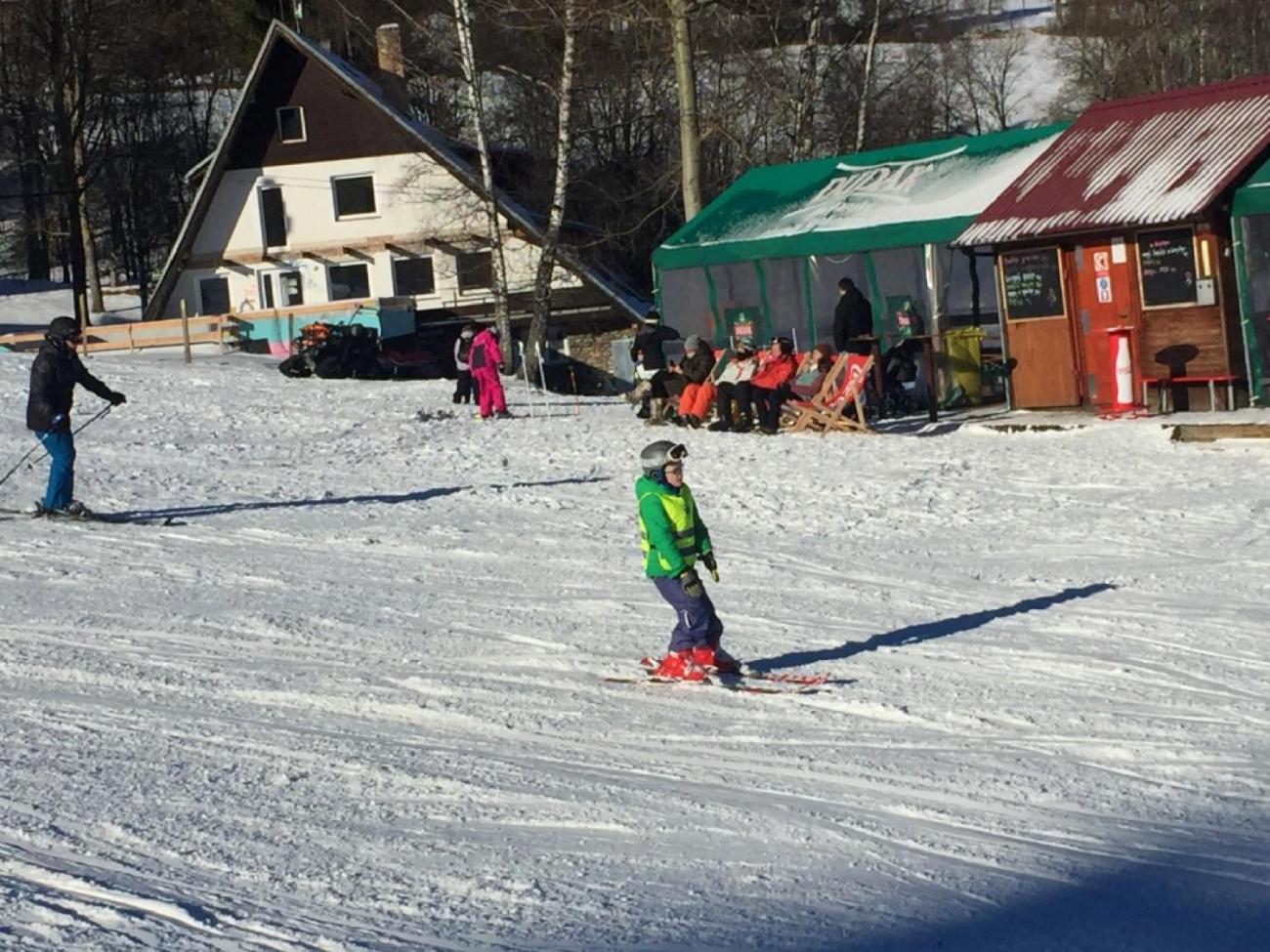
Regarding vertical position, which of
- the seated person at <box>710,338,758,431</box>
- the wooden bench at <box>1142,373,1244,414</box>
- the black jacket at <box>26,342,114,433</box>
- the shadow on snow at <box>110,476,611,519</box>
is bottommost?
the shadow on snow at <box>110,476,611,519</box>

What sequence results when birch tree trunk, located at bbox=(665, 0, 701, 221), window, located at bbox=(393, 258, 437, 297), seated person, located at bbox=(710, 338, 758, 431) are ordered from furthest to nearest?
1. window, located at bbox=(393, 258, 437, 297)
2. birch tree trunk, located at bbox=(665, 0, 701, 221)
3. seated person, located at bbox=(710, 338, 758, 431)

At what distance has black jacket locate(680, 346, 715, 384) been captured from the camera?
23156 mm

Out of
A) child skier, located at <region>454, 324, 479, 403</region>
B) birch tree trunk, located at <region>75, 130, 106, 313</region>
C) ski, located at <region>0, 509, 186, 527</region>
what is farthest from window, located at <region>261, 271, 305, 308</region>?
ski, located at <region>0, 509, 186, 527</region>

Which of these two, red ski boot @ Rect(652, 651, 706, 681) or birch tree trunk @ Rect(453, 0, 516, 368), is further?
birch tree trunk @ Rect(453, 0, 516, 368)

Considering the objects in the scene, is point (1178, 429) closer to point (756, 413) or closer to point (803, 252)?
point (756, 413)

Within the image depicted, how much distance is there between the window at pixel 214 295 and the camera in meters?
47.7

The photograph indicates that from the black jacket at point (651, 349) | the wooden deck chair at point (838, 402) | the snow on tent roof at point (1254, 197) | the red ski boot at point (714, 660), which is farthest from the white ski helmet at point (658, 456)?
the black jacket at point (651, 349)

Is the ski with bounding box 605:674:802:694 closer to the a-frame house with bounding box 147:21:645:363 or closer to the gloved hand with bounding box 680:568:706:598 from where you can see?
the gloved hand with bounding box 680:568:706:598

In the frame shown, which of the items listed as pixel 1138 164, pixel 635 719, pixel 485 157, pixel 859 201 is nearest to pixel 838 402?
pixel 1138 164

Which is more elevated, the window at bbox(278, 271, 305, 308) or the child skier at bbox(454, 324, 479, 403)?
the window at bbox(278, 271, 305, 308)

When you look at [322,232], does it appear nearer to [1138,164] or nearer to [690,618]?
[1138,164]

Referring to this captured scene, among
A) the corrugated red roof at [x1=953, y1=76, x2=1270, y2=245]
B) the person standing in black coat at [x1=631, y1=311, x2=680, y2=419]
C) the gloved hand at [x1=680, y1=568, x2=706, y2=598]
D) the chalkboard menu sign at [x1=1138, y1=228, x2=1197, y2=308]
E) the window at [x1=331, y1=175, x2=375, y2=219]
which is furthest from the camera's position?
the window at [x1=331, y1=175, x2=375, y2=219]

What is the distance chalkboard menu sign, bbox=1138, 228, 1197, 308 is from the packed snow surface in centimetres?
317

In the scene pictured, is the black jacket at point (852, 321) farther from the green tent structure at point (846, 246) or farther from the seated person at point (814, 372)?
the green tent structure at point (846, 246)
